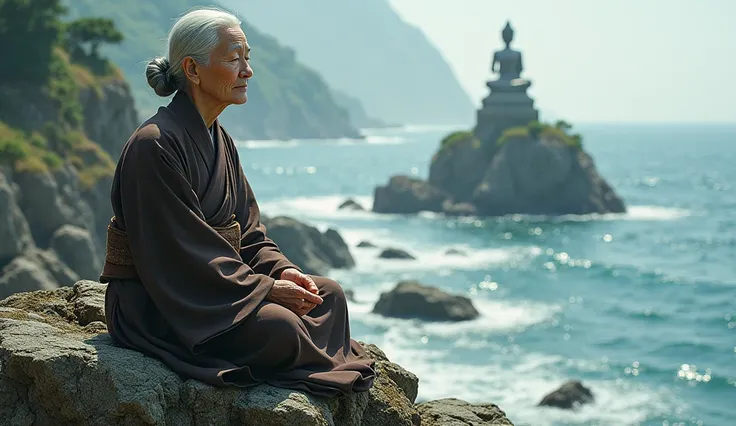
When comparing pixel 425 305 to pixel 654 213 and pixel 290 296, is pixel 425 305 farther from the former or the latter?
pixel 654 213

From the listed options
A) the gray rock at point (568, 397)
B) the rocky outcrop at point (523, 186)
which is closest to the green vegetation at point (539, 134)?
the rocky outcrop at point (523, 186)

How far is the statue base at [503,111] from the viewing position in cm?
7438

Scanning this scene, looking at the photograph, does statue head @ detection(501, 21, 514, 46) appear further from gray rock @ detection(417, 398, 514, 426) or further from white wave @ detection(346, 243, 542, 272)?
gray rock @ detection(417, 398, 514, 426)

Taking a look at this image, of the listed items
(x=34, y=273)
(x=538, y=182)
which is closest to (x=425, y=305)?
(x=34, y=273)

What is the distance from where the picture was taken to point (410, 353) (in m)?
30.1

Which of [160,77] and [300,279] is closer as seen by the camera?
[160,77]

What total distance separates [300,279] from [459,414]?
77.7 inches

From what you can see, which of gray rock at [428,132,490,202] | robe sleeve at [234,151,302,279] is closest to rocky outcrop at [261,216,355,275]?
gray rock at [428,132,490,202]

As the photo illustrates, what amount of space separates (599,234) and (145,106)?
136771 millimetres

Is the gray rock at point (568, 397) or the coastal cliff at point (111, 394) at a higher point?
the coastal cliff at point (111, 394)

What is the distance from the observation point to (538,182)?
69562 millimetres

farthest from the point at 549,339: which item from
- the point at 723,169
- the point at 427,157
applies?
the point at 427,157

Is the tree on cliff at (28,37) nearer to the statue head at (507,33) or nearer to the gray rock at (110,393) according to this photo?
the gray rock at (110,393)

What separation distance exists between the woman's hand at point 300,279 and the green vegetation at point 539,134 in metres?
64.4
